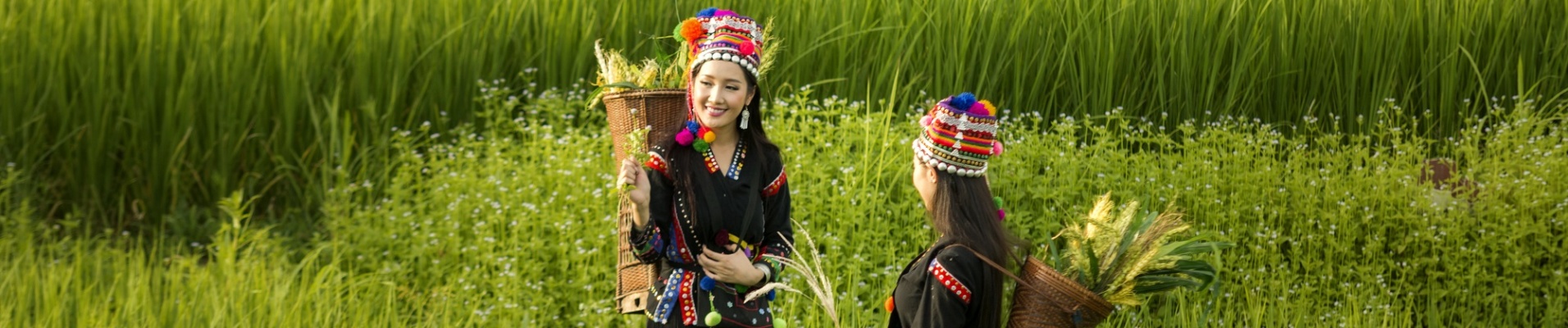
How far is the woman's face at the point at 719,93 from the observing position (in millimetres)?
3113

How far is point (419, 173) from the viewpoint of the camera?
5.81 meters

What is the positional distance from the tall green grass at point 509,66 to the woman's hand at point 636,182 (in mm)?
3110

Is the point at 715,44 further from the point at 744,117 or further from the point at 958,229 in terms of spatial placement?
the point at 958,229

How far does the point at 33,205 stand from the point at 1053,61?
14.1 ft

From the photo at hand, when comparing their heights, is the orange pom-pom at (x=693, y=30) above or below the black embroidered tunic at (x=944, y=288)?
above

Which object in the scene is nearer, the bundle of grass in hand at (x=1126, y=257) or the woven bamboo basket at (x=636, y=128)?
the bundle of grass in hand at (x=1126, y=257)

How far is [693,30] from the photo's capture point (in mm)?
3203

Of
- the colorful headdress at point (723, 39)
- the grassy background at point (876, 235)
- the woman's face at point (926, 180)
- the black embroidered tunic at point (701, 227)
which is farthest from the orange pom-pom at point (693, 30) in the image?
the grassy background at point (876, 235)

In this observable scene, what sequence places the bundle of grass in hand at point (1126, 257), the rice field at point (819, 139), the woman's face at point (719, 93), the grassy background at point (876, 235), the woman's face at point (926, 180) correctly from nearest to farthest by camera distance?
1. the bundle of grass in hand at point (1126, 257)
2. the woman's face at point (926, 180)
3. the woman's face at point (719, 93)
4. the grassy background at point (876, 235)
5. the rice field at point (819, 139)

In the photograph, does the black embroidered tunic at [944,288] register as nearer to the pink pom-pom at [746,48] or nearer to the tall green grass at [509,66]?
the pink pom-pom at [746,48]

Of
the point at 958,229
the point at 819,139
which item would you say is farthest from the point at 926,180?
the point at 819,139

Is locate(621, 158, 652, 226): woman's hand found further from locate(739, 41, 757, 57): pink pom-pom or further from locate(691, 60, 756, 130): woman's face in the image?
locate(739, 41, 757, 57): pink pom-pom

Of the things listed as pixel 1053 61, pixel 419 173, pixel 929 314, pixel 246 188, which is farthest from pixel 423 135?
pixel 929 314

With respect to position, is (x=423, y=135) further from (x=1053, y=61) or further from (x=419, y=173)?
(x=1053, y=61)
